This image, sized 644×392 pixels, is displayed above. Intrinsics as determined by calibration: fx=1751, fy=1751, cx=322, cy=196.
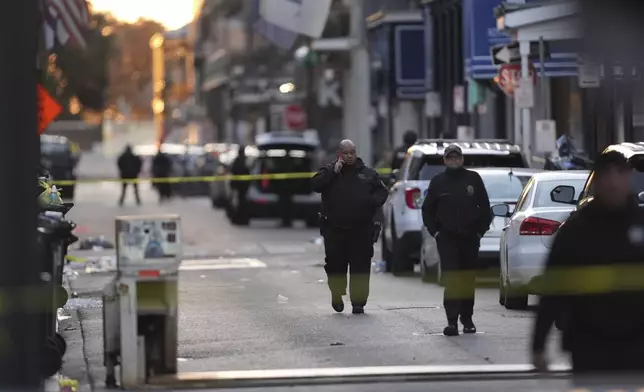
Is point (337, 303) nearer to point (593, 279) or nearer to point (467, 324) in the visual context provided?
point (467, 324)

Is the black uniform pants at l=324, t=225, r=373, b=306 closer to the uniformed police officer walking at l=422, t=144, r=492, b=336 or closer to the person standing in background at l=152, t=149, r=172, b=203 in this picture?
the uniformed police officer walking at l=422, t=144, r=492, b=336

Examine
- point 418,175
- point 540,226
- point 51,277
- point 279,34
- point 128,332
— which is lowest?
point 128,332

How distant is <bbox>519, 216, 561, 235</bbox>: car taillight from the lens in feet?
55.1

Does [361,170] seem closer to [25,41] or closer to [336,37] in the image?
[25,41]

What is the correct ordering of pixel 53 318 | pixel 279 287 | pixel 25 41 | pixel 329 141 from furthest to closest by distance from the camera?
1. pixel 329 141
2. pixel 279 287
3. pixel 53 318
4. pixel 25 41

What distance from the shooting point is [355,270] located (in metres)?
17.3

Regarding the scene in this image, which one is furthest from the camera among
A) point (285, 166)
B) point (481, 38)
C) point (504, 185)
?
point (285, 166)

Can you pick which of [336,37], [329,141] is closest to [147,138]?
[329,141]

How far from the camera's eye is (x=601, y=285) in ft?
26.5

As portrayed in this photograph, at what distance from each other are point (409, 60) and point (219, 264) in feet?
80.5

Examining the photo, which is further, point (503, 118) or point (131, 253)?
point (503, 118)

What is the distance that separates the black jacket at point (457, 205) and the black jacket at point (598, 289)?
6.86 m

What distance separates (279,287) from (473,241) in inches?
268

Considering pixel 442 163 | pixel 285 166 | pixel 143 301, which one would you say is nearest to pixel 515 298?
pixel 442 163
